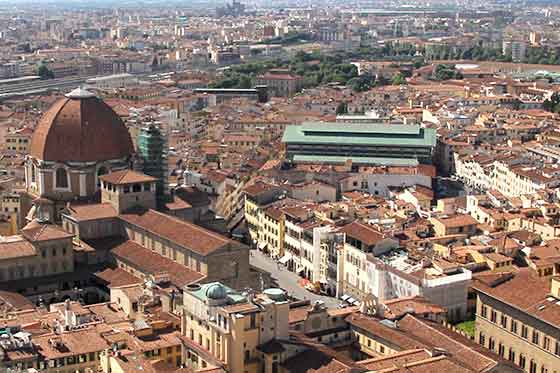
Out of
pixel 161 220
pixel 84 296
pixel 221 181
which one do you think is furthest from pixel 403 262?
pixel 221 181

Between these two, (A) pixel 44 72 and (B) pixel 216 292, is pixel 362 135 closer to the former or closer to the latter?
(B) pixel 216 292

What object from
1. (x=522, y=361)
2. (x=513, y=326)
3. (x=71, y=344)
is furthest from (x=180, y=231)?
(x=522, y=361)

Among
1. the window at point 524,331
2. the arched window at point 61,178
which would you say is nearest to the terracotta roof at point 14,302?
the arched window at point 61,178

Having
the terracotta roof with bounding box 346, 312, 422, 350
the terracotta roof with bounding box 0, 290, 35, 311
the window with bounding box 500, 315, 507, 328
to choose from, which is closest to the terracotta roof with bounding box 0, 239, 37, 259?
the terracotta roof with bounding box 0, 290, 35, 311

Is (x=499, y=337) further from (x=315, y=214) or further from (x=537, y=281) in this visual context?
(x=315, y=214)

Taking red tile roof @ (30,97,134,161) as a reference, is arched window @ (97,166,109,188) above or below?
below

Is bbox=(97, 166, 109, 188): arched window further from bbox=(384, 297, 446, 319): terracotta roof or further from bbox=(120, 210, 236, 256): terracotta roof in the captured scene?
bbox=(384, 297, 446, 319): terracotta roof
